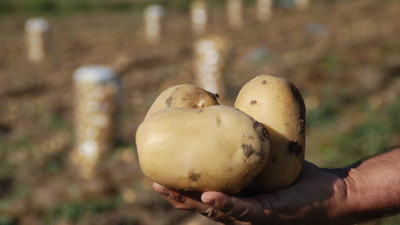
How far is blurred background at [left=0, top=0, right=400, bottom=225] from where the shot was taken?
523 centimetres

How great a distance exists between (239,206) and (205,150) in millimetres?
255

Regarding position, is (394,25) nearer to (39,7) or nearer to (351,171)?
(351,171)

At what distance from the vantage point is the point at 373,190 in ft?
7.22

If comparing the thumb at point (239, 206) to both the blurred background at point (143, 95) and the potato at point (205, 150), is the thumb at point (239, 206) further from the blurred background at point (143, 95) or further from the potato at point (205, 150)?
the blurred background at point (143, 95)

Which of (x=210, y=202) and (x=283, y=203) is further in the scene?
(x=283, y=203)

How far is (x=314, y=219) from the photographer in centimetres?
205

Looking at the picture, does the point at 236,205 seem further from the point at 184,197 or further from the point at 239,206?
the point at 184,197

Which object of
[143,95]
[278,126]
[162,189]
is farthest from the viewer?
[143,95]

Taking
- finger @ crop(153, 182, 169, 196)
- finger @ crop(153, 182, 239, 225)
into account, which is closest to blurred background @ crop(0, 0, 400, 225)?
finger @ crop(153, 182, 239, 225)

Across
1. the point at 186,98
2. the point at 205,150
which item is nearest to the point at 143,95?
the point at 186,98

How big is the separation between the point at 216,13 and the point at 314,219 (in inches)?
877

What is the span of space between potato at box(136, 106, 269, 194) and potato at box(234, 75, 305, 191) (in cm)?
15

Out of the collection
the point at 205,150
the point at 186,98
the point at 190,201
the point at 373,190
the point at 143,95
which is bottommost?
the point at 143,95

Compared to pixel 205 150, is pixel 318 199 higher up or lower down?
Result: lower down
